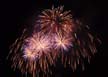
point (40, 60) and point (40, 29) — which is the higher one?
point (40, 29)

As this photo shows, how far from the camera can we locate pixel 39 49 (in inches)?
863

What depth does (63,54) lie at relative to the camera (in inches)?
881

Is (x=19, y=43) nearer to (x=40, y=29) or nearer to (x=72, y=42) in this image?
(x=40, y=29)

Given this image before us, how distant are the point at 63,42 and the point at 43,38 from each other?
110 cm

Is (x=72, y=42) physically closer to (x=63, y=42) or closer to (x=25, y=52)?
(x=63, y=42)

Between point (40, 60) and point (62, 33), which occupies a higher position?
point (62, 33)

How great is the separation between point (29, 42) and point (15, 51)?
35.4 inches

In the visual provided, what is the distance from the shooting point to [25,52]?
2200 cm

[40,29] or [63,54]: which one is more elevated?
[40,29]

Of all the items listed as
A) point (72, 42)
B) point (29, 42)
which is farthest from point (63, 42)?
point (29, 42)

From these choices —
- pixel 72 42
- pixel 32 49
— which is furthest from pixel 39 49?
pixel 72 42

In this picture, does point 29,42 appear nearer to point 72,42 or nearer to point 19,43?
point 19,43

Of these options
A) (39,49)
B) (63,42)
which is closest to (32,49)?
(39,49)

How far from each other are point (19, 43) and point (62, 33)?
2389 millimetres
